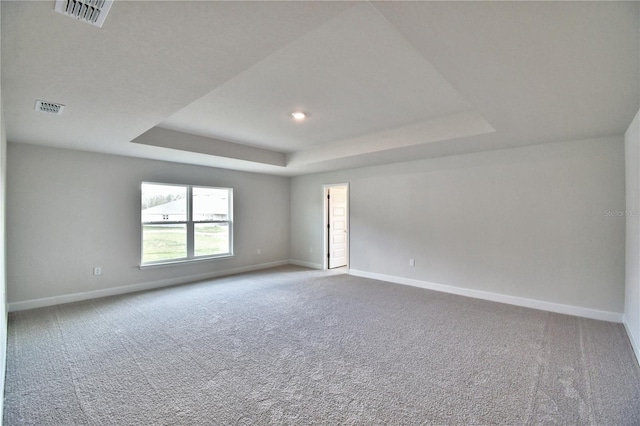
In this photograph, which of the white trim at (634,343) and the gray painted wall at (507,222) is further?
the gray painted wall at (507,222)

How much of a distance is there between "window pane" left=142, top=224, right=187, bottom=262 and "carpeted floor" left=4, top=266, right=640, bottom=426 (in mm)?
1216

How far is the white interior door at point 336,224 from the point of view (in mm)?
6910

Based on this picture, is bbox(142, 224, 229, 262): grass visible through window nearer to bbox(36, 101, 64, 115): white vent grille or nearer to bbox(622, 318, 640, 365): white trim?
bbox(36, 101, 64, 115): white vent grille

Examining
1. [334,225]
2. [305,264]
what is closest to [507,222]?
[334,225]

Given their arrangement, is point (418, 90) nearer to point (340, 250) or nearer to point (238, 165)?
point (238, 165)

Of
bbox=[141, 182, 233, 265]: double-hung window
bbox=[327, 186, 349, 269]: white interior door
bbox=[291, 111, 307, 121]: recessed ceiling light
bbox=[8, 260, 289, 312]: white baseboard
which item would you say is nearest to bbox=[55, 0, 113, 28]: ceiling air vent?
bbox=[291, 111, 307, 121]: recessed ceiling light

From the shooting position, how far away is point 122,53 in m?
1.85

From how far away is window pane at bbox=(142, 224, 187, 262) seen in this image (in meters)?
5.21

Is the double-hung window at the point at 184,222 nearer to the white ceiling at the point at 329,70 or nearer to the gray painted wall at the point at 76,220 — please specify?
the gray painted wall at the point at 76,220

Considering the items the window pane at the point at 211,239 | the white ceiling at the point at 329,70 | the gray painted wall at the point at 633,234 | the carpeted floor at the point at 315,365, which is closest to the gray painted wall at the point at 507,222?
the gray painted wall at the point at 633,234

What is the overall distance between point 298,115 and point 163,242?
11.9 ft

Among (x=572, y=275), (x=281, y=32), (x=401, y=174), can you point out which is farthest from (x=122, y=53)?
(x=572, y=275)

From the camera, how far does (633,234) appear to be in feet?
10.3

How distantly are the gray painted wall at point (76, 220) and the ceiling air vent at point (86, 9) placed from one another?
12.6 ft
